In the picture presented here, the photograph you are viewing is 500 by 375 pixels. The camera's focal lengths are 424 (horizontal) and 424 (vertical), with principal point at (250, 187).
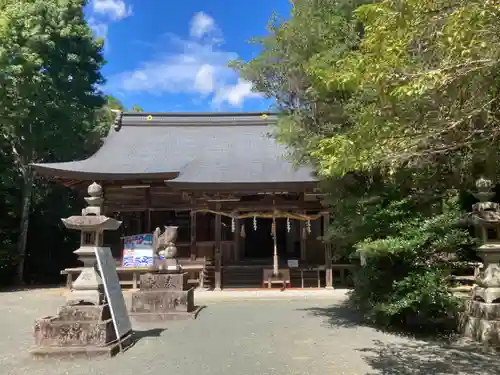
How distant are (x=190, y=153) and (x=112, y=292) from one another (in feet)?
Result: 35.5

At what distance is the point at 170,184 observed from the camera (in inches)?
520

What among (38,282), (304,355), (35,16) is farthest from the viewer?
(38,282)

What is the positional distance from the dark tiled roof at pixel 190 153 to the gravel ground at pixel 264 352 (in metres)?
5.52

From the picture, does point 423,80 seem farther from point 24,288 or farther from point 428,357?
point 24,288

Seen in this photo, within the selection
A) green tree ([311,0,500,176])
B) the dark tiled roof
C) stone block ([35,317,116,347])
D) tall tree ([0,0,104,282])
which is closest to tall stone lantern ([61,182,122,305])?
stone block ([35,317,116,347])

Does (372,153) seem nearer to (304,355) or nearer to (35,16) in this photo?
(304,355)

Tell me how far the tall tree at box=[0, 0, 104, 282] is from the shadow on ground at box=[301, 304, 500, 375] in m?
13.2

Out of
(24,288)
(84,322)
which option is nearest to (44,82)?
(24,288)

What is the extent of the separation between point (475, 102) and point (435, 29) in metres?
0.85

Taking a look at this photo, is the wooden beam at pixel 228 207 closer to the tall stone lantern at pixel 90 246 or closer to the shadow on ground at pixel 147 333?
the shadow on ground at pixel 147 333

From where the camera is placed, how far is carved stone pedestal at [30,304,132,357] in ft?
20.4

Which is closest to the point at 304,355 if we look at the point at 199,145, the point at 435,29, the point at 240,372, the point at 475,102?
the point at 240,372

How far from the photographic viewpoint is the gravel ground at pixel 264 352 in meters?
5.56

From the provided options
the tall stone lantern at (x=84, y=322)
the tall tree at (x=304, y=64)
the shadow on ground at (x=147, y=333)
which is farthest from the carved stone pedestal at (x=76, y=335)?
the tall tree at (x=304, y=64)
